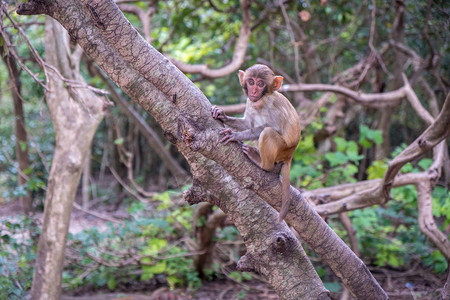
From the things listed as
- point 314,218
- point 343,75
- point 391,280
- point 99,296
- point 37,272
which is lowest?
point 391,280

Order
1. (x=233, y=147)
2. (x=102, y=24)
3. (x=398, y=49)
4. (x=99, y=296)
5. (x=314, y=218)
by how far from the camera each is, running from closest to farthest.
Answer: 1. (x=102, y=24)
2. (x=233, y=147)
3. (x=314, y=218)
4. (x=99, y=296)
5. (x=398, y=49)

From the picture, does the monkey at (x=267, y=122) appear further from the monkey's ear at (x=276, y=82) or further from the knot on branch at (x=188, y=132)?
the knot on branch at (x=188, y=132)

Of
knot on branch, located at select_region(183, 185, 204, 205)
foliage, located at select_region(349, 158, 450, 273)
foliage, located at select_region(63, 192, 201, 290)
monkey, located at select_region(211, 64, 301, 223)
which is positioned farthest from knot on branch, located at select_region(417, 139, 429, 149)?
foliage, located at select_region(63, 192, 201, 290)

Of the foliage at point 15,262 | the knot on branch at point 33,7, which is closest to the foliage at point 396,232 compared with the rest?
the foliage at point 15,262

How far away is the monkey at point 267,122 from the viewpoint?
3188 mm

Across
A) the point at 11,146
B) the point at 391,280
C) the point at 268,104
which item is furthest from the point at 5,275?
the point at 11,146

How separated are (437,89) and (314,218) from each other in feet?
19.3

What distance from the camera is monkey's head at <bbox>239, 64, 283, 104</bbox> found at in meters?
3.35

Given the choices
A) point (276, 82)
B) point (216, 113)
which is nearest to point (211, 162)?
point (216, 113)

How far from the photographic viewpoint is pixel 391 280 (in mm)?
6234

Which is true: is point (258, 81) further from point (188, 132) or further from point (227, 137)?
point (188, 132)

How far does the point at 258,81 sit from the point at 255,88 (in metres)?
0.06

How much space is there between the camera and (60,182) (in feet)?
15.0

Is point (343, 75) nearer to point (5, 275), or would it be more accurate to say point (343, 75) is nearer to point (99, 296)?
point (99, 296)
